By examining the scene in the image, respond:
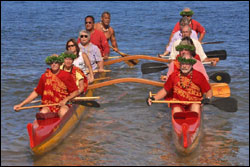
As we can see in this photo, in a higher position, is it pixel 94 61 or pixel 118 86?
pixel 94 61

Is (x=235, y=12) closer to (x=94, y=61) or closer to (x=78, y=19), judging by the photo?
(x=78, y=19)

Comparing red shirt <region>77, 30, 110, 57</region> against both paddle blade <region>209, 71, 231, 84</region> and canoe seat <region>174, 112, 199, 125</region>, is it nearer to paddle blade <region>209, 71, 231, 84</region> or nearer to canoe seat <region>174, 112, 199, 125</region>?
paddle blade <region>209, 71, 231, 84</region>

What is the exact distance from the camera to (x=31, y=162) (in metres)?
7.73

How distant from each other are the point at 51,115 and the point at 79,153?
80 centimetres

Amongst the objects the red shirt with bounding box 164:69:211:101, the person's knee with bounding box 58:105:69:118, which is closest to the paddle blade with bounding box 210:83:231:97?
the red shirt with bounding box 164:69:211:101

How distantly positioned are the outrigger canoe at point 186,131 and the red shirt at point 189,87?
0.35 metres

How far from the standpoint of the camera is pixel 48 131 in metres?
7.86

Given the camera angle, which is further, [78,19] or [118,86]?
[78,19]

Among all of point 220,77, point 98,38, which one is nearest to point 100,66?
point 98,38

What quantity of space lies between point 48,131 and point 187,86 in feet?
7.85

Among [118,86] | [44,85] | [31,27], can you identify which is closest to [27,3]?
[31,27]

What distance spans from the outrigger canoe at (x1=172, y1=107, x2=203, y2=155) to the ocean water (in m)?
0.18

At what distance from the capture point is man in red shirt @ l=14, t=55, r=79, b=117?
834cm

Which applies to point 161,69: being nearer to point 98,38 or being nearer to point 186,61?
point 98,38
